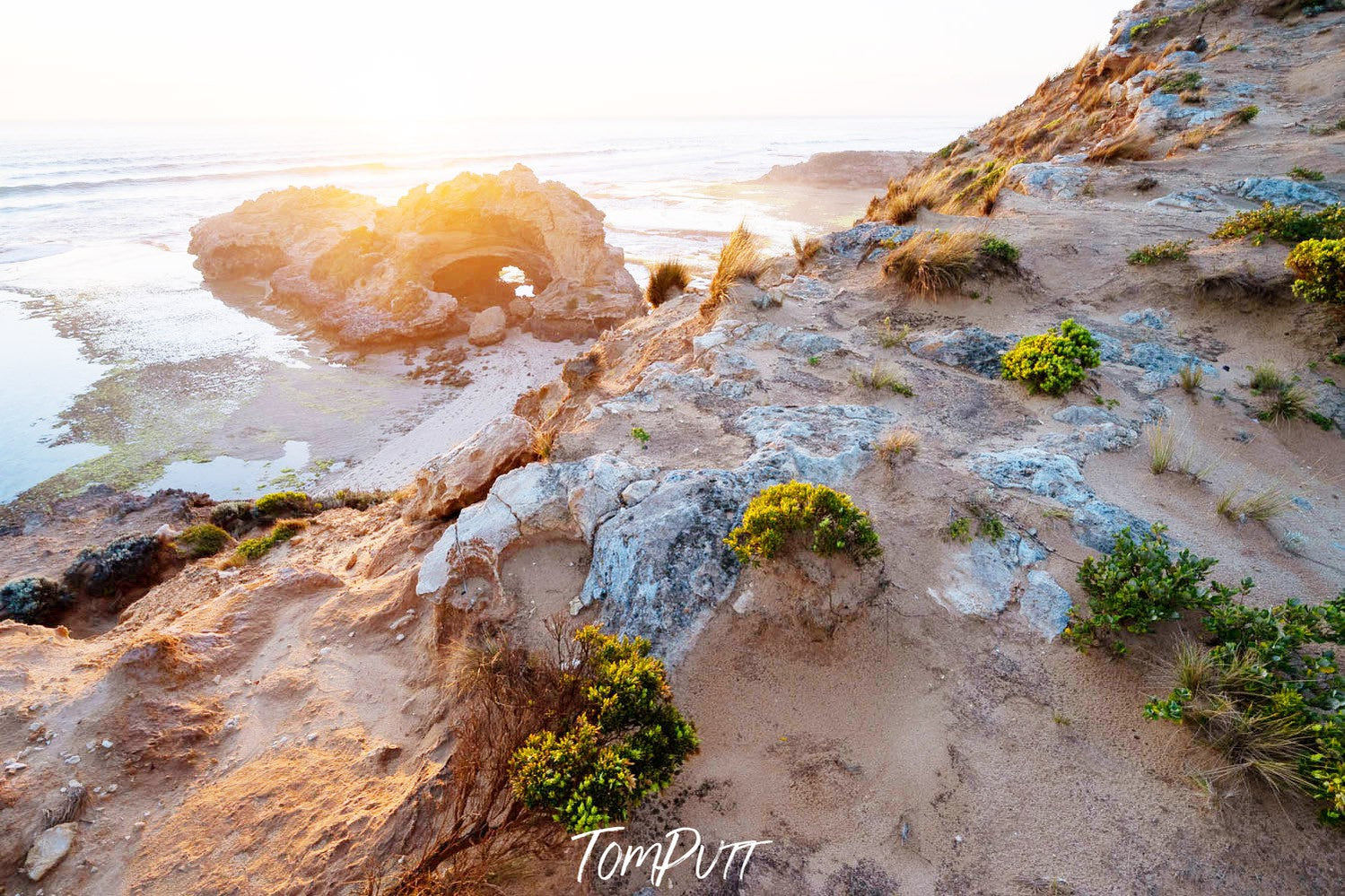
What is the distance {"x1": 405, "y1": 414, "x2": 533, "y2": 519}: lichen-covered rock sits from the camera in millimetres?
7965

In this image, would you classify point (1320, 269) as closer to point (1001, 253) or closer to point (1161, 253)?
point (1161, 253)

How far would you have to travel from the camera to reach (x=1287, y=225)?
9.16 m

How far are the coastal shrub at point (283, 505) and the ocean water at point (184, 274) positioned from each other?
6.09 ft

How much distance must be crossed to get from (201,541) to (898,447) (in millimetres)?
13897

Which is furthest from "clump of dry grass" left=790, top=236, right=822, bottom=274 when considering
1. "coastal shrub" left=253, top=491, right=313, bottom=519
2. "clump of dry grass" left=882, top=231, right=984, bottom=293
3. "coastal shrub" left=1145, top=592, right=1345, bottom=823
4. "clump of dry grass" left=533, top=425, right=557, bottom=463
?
"coastal shrub" left=253, top=491, right=313, bottom=519

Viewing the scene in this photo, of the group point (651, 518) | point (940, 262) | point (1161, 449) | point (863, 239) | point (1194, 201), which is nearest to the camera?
point (651, 518)

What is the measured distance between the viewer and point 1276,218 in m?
9.28

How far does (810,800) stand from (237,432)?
1977 cm

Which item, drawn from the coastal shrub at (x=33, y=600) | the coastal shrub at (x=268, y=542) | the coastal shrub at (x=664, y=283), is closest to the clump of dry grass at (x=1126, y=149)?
the coastal shrub at (x=664, y=283)

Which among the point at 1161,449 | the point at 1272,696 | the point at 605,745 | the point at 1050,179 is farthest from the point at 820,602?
the point at 1050,179

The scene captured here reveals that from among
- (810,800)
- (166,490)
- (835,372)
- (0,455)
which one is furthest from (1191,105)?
(0,455)

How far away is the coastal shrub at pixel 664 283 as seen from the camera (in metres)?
13.8

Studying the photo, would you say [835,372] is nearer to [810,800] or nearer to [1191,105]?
[810,800]

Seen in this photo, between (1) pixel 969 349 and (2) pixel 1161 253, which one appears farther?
(2) pixel 1161 253
